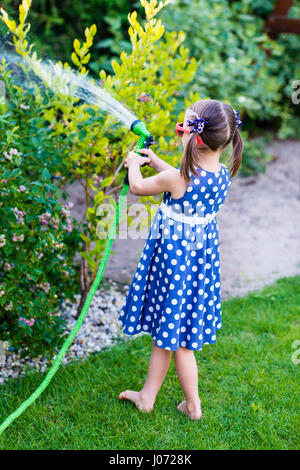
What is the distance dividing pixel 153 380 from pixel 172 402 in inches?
8.3

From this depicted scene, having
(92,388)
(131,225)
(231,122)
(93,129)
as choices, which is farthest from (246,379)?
(93,129)

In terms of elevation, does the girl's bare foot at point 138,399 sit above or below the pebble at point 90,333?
below

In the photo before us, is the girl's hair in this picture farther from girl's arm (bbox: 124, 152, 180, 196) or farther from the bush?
the bush

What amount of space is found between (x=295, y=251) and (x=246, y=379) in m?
1.84

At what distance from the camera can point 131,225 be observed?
9.13 ft

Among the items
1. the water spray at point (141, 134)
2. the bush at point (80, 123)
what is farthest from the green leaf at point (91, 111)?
the water spray at point (141, 134)

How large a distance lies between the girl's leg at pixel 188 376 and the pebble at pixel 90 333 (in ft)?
2.38

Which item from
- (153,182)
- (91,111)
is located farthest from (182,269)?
(91,111)

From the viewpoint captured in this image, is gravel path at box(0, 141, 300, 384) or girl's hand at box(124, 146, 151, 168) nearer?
girl's hand at box(124, 146, 151, 168)

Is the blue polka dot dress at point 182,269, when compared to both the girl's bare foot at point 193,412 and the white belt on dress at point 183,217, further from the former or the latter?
the girl's bare foot at point 193,412

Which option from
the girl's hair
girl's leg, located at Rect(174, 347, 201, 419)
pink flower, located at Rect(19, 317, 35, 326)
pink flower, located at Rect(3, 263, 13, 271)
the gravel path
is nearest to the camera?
the girl's hair

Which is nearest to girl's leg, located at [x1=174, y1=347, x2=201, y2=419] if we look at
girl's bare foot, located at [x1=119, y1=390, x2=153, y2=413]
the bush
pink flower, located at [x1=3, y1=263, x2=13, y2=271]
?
girl's bare foot, located at [x1=119, y1=390, x2=153, y2=413]

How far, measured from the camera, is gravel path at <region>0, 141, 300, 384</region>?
3039mm

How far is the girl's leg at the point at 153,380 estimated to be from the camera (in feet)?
7.56
